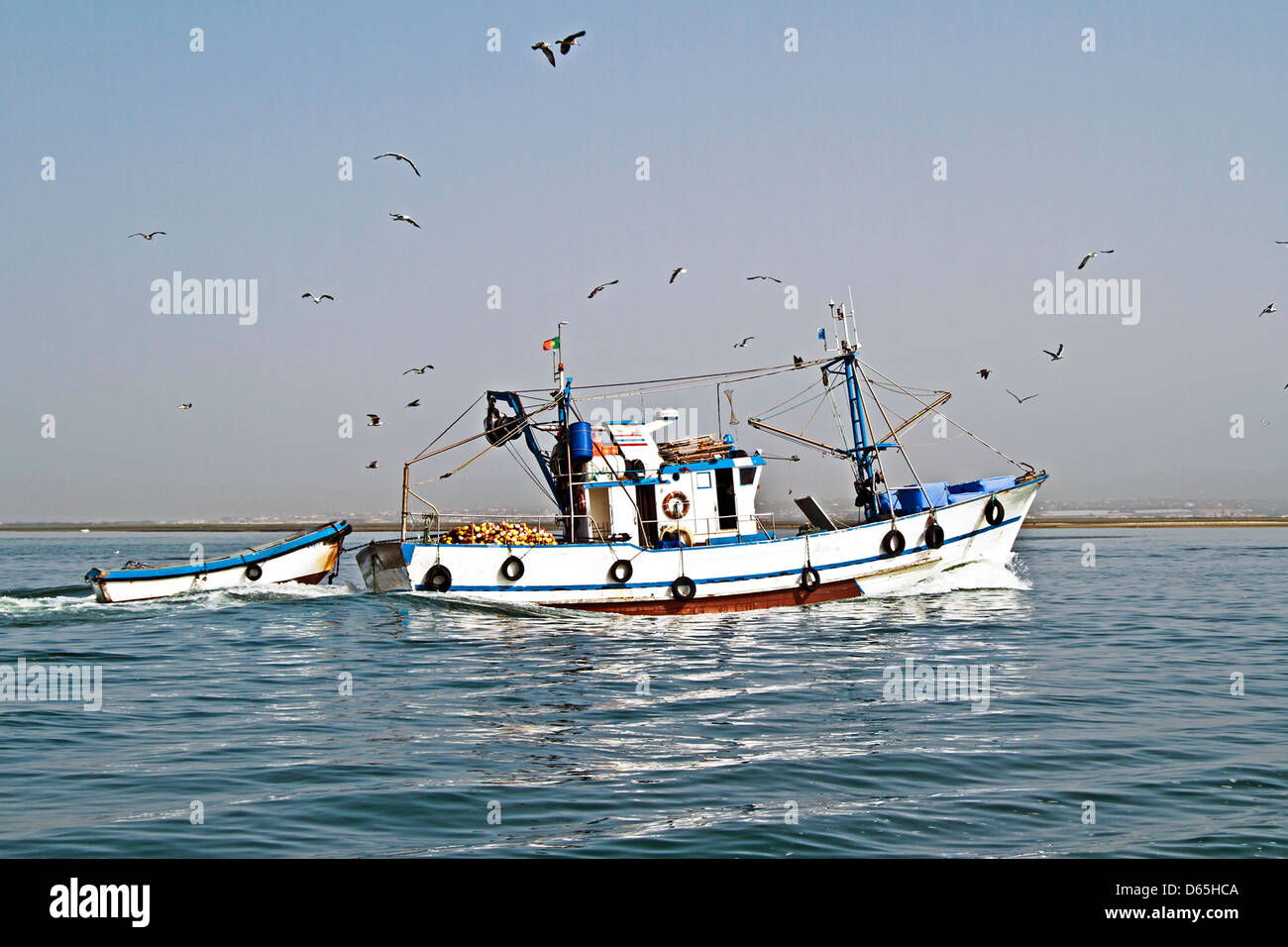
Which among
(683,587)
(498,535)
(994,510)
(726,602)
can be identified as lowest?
(726,602)

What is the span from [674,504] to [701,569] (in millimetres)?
2120

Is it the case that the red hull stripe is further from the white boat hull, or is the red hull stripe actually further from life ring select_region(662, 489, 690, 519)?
life ring select_region(662, 489, 690, 519)

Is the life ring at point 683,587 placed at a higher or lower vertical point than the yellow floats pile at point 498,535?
lower

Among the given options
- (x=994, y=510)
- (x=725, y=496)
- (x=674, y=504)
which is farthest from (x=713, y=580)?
(x=994, y=510)

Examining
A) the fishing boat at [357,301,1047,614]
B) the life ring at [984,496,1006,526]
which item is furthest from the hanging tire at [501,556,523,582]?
the life ring at [984,496,1006,526]

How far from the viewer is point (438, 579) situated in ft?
83.5

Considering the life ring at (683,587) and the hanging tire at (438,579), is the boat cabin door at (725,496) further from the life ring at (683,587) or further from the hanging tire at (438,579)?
the hanging tire at (438,579)

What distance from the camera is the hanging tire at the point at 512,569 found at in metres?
25.7

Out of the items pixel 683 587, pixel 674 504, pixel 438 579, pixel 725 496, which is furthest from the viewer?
pixel 725 496

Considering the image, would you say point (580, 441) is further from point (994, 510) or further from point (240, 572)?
point (994, 510)

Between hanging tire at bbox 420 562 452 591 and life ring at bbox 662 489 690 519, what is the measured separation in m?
5.93

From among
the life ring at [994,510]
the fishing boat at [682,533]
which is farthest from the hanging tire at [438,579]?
the life ring at [994,510]

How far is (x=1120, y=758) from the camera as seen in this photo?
11164mm

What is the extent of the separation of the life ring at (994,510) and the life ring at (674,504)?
8.39 m
